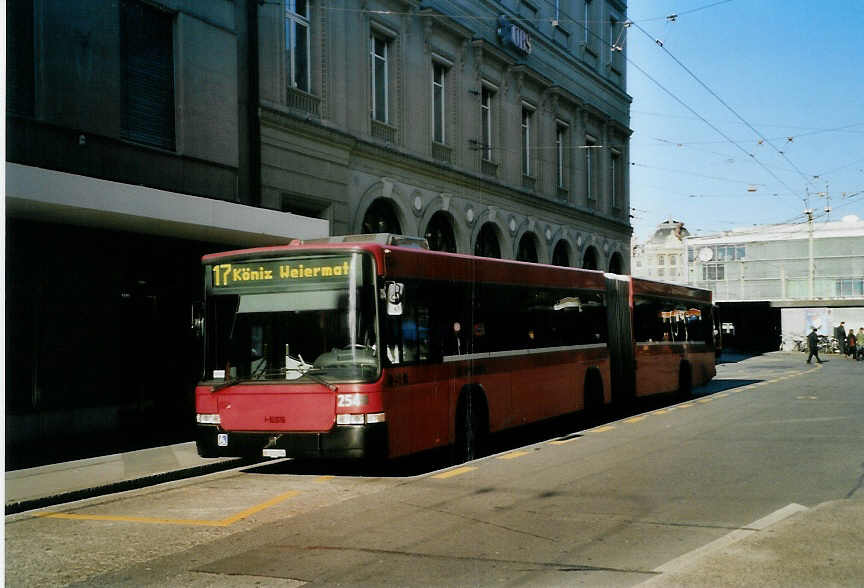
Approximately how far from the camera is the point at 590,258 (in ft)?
124

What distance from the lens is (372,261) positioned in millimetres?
10758

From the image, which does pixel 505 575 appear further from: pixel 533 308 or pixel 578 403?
pixel 578 403

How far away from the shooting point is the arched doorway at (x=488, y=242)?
2852cm

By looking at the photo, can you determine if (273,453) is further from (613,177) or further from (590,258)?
(613,177)

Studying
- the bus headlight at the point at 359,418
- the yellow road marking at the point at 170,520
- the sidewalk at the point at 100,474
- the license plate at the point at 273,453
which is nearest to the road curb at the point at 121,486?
the sidewalk at the point at 100,474

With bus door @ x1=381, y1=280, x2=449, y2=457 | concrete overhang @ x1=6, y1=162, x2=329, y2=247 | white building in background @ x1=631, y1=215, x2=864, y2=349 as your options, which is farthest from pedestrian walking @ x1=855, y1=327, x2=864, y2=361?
bus door @ x1=381, y1=280, x2=449, y2=457

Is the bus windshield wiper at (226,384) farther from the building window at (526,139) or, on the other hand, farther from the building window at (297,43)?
the building window at (526,139)

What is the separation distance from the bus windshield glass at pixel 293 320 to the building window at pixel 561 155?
2367 centimetres

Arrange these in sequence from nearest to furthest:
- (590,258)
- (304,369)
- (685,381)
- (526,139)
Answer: (304,369)
(685,381)
(526,139)
(590,258)

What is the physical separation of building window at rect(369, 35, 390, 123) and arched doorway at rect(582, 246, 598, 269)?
15.6m

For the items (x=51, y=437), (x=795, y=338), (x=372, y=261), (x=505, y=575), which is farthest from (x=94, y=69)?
(x=795, y=338)

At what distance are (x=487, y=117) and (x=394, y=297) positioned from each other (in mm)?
18943

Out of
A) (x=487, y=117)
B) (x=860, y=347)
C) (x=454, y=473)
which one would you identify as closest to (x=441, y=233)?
(x=487, y=117)

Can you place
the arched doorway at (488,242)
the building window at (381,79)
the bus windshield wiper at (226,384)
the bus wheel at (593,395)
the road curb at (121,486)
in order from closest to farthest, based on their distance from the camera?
1. the road curb at (121,486)
2. the bus windshield wiper at (226,384)
3. the bus wheel at (593,395)
4. the building window at (381,79)
5. the arched doorway at (488,242)
